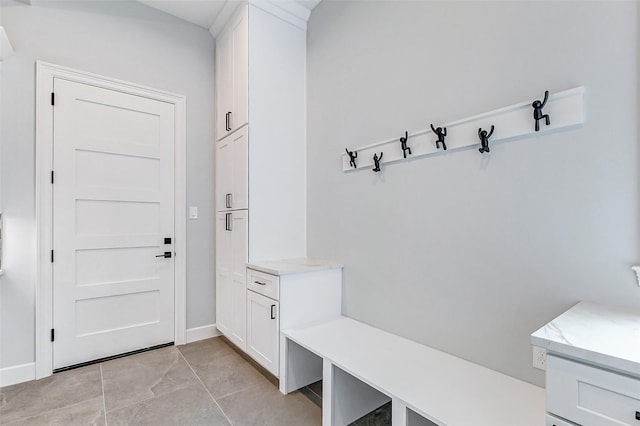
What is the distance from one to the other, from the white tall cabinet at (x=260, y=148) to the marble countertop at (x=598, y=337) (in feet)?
6.43

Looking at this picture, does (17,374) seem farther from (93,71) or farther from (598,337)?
(598,337)

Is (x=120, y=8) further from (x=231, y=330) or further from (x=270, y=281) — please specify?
(x=231, y=330)

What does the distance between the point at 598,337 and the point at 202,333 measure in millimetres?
2969

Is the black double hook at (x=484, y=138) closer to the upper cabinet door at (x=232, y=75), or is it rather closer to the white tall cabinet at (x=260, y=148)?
the white tall cabinet at (x=260, y=148)

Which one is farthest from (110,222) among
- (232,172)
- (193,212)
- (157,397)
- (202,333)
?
(157,397)

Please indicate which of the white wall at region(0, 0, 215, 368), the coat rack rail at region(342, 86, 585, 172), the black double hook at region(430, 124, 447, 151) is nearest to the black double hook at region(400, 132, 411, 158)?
the coat rack rail at region(342, 86, 585, 172)

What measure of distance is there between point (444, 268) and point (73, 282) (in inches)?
107

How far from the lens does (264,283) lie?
2197mm

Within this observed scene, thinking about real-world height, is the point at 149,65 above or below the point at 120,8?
below

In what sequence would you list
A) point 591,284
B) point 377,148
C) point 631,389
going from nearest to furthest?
point 631,389, point 591,284, point 377,148

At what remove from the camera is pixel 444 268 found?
5.60 feet

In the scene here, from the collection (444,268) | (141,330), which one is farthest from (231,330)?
(444,268)

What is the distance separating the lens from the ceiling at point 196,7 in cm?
264

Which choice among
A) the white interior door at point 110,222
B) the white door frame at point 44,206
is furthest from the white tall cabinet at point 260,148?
the white door frame at point 44,206
